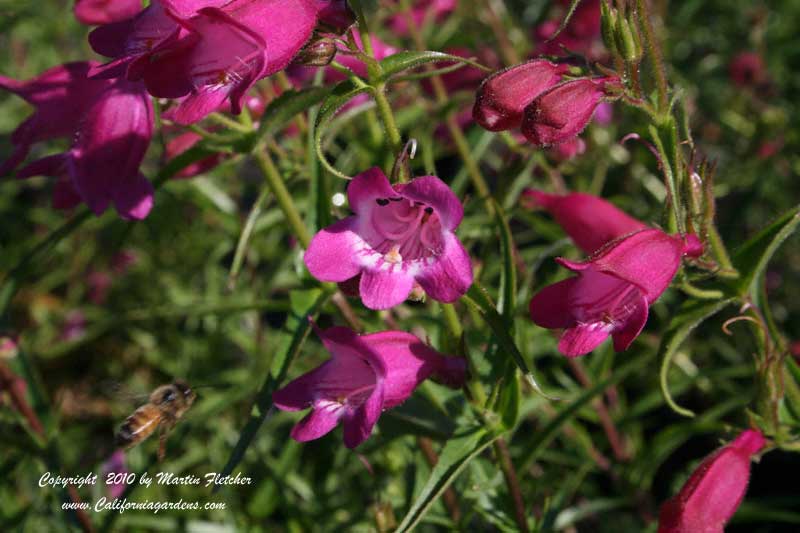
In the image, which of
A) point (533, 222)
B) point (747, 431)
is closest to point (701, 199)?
point (747, 431)

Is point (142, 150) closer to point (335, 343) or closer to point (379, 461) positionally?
point (335, 343)

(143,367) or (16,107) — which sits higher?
(16,107)

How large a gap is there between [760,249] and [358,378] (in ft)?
2.34

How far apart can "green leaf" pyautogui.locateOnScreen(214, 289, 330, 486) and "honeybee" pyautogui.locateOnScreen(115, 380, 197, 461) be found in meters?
0.33

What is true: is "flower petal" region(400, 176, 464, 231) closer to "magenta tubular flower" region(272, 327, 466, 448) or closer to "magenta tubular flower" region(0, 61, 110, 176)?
"magenta tubular flower" region(272, 327, 466, 448)

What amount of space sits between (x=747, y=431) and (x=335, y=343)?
788 millimetres

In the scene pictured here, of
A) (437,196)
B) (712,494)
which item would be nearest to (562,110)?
(437,196)

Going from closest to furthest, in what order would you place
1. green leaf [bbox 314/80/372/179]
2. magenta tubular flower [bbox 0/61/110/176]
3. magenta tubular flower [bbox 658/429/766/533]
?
green leaf [bbox 314/80/372/179], magenta tubular flower [bbox 658/429/766/533], magenta tubular flower [bbox 0/61/110/176]

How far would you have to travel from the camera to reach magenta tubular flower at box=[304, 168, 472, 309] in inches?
45.1

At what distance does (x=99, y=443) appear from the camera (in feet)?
10.0

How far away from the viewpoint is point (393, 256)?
1.24 meters

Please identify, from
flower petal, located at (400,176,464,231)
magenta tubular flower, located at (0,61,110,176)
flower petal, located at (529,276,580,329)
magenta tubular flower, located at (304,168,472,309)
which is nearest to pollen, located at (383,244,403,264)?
magenta tubular flower, located at (304,168,472,309)

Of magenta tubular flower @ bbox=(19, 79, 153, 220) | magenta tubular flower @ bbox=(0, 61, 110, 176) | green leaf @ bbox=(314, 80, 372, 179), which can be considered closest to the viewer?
green leaf @ bbox=(314, 80, 372, 179)

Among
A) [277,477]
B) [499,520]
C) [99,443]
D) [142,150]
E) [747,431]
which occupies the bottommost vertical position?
[99,443]
